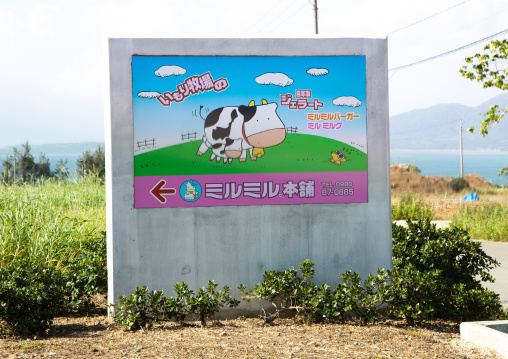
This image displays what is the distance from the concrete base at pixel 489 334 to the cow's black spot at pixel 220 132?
3053mm

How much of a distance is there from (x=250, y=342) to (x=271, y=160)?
204 centimetres

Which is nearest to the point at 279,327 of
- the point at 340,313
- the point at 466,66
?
the point at 340,313

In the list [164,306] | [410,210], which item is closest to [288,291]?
[164,306]

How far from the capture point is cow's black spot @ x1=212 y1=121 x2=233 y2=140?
615 centimetres

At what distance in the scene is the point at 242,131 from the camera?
620cm

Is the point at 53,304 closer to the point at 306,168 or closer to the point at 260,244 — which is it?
the point at 260,244

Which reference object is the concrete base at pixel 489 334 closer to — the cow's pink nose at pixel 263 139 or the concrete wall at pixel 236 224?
the concrete wall at pixel 236 224

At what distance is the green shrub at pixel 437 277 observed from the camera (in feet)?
19.1

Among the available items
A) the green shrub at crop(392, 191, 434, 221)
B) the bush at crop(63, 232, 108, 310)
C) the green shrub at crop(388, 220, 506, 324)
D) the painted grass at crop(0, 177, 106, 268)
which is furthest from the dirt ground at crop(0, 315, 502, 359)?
the green shrub at crop(392, 191, 434, 221)

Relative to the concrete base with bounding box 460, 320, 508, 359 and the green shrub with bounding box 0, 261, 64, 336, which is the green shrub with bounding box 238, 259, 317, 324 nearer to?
the concrete base with bounding box 460, 320, 508, 359

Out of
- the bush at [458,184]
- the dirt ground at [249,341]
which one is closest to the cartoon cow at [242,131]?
the dirt ground at [249,341]

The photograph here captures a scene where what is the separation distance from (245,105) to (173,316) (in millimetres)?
2355

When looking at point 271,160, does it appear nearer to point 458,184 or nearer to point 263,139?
point 263,139

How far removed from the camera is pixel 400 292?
5797 mm
